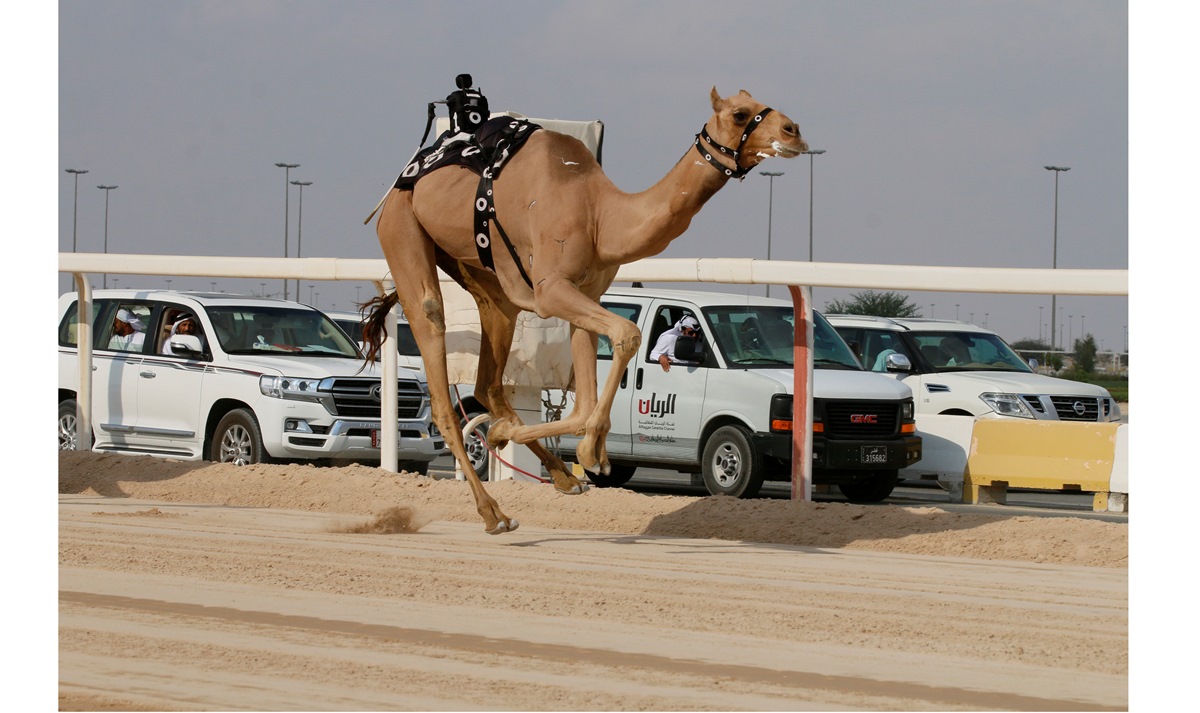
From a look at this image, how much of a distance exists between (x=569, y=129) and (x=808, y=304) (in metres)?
2.45

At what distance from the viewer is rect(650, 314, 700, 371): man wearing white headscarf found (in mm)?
17094

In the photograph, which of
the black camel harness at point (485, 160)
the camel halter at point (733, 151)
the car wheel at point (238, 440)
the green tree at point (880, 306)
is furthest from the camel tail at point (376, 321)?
the green tree at point (880, 306)

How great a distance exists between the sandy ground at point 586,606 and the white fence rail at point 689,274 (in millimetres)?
1596

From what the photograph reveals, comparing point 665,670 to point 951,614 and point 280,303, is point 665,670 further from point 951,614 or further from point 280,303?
point 280,303

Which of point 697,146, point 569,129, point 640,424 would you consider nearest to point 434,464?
point 640,424

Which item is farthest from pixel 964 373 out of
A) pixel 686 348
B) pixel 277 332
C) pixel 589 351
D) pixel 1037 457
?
pixel 589 351

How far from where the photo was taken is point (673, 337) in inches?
677

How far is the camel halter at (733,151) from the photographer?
9.78 metres

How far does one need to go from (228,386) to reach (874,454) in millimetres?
6676

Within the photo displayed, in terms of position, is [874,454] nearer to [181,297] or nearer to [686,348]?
[686,348]

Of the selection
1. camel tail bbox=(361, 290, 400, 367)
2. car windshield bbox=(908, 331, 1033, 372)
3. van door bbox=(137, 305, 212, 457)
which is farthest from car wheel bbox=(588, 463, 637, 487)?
camel tail bbox=(361, 290, 400, 367)

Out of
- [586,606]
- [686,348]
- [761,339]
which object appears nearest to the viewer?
[586,606]

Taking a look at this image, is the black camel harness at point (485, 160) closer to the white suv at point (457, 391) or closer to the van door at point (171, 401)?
the white suv at point (457, 391)

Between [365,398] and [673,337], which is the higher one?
[673,337]
